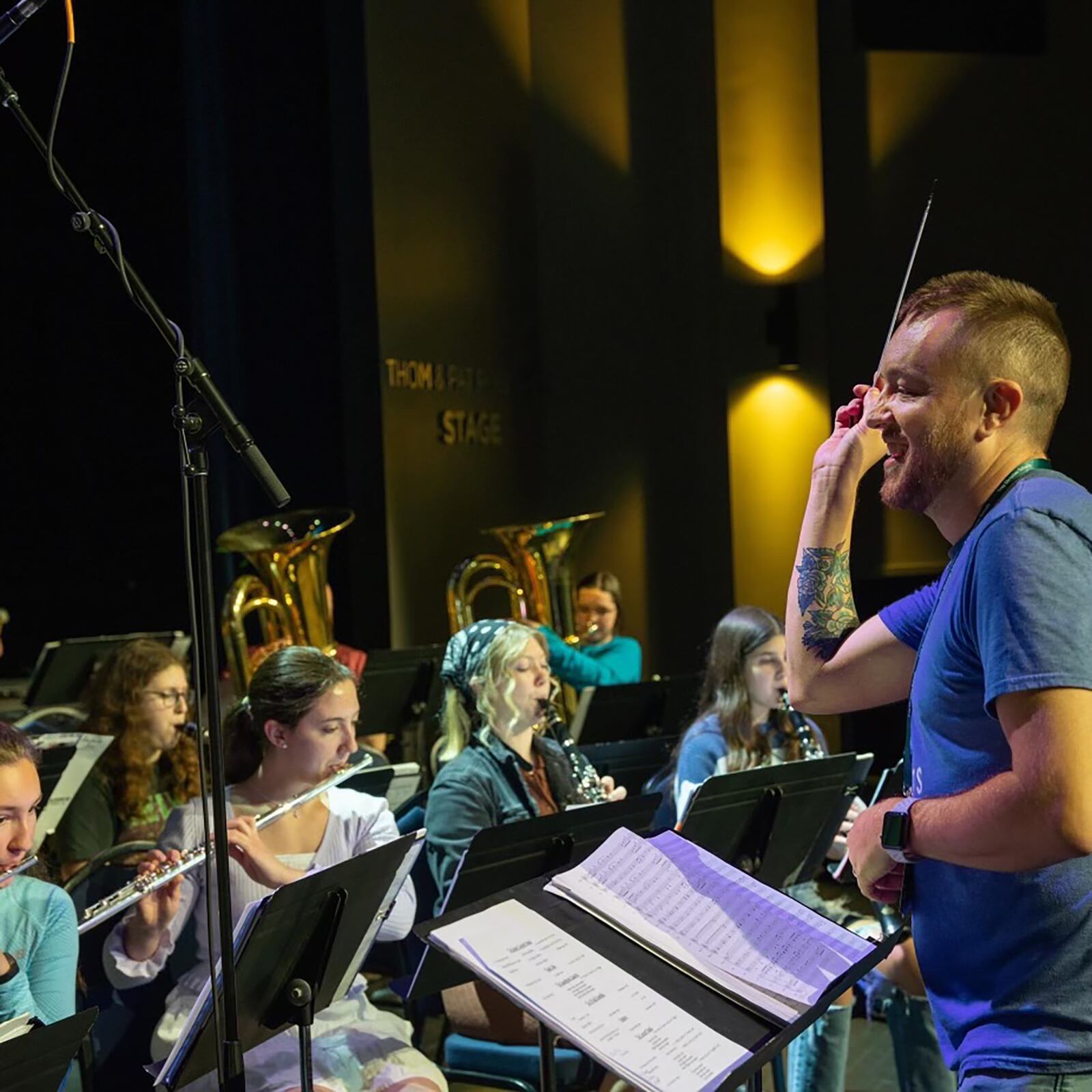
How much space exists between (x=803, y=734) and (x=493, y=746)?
44.1 inches

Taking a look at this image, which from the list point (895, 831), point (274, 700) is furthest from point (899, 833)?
point (274, 700)

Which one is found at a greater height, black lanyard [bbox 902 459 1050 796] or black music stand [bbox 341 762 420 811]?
black lanyard [bbox 902 459 1050 796]

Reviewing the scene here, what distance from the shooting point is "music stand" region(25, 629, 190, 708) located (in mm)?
4969

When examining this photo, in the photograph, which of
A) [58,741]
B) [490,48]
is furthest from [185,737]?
[490,48]

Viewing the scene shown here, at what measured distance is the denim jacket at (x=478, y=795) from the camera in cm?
368

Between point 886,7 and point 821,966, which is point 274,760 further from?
point 886,7

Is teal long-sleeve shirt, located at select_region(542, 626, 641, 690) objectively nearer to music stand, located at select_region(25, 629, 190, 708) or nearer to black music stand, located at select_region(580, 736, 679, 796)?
black music stand, located at select_region(580, 736, 679, 796)

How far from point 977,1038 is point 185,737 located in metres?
3.48

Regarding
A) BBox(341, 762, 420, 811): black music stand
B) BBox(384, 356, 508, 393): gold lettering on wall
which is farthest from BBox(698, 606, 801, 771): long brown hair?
BBox(384, 356, 508, 393): gold lettering on wall

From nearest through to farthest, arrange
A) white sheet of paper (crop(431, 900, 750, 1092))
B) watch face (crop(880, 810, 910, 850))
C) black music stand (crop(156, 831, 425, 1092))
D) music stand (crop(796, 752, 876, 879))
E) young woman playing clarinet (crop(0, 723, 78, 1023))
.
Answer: white sheet of paper (crop(431, 900, 750, 1092))
watch face (crop(880, 810, 910, 850))
black music stand (crop(156, 831, 425, 1092))
young woman playing clarinet (crop(0, 723, 78, 1023))
music stand (crop(796, 752, 876, 879))

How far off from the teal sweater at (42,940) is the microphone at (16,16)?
1.67 m

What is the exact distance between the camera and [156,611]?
7754mm

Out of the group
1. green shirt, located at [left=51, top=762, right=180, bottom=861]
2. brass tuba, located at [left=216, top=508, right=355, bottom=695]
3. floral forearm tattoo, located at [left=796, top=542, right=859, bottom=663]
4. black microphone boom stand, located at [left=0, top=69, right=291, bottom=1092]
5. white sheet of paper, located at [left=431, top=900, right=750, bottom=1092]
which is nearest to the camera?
white sheet of paper, located at [left=431, top=900, right=750, bottom=1092]

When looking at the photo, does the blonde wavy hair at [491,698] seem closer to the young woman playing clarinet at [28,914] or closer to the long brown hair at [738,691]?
the long brown hair at [738,691]
